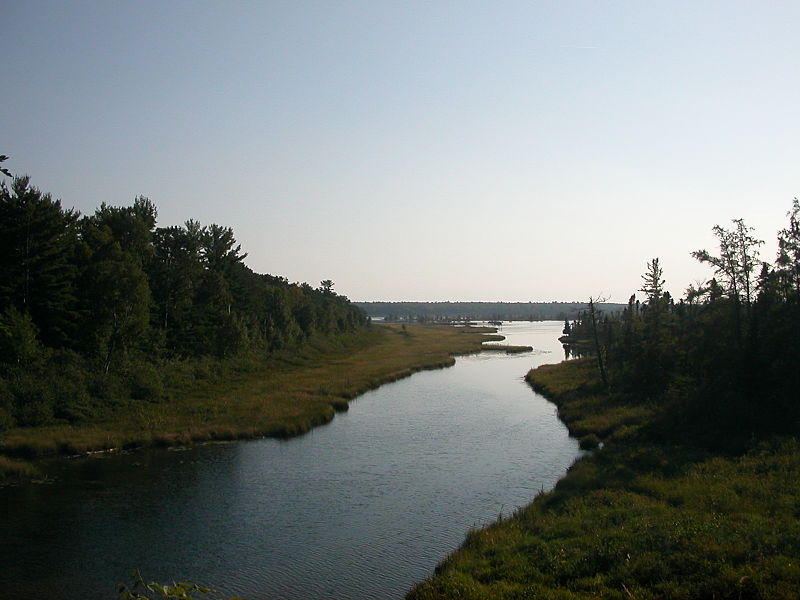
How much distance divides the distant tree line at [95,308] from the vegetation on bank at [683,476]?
101ft

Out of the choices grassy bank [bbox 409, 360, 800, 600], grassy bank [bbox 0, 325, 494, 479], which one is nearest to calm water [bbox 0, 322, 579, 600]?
grassy bank [bbox 0, 325, 494, 479]

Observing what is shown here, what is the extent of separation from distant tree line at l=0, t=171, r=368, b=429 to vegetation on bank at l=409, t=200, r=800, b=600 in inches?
1209

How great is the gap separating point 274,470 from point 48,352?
75.5ft

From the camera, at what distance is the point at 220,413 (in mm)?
47094

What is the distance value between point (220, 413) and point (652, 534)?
35.2 metres

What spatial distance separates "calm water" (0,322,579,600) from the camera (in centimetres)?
2000

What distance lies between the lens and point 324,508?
87.7 feet

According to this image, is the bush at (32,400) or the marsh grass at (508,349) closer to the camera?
the bush at (32,400)

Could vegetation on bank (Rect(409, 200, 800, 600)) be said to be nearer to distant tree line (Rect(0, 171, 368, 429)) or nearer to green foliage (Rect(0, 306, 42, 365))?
distant tree line (Rect(0, 171, 368, 429))

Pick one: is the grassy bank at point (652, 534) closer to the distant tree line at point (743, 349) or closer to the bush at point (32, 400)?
the distant tree line at point (743, 349)

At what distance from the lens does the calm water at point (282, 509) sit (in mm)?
20000

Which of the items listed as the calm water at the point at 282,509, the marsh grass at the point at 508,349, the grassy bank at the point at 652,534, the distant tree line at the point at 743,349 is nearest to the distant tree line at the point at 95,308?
the calm water at the point at 282,509

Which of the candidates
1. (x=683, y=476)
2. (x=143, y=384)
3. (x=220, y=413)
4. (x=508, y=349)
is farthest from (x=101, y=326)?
(x=508, y=349)

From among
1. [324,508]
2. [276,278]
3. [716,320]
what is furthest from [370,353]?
[324,508]
